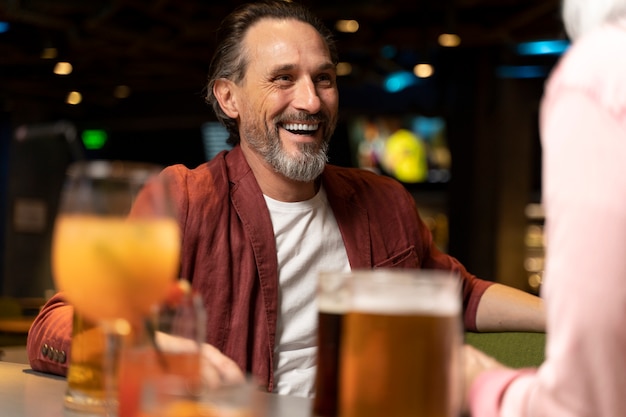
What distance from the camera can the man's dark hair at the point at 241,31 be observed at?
2.41 m

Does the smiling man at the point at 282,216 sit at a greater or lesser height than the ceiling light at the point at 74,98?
lesser

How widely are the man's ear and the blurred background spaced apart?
3392 millimetres

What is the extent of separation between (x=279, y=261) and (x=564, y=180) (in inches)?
53.3

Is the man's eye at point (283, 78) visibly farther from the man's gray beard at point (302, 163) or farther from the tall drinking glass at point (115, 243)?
the tall drinking glass at point (115, 243)

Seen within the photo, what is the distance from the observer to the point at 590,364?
2.81 ft

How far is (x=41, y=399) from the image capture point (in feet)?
4.09

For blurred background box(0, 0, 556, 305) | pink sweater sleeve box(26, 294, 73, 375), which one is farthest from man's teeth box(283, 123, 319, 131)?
blurred background box(0, 0, 556, 305)

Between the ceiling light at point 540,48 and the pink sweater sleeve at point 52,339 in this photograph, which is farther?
the ceiling light at point 540,48

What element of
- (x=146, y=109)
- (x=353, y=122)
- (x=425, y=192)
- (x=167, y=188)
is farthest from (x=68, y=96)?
(x=167, y=188)

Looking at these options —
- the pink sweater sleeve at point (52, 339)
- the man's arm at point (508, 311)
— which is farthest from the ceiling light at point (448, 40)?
the pink sweater sleeve at point (52, 339)

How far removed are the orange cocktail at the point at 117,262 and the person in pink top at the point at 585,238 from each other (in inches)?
14.9

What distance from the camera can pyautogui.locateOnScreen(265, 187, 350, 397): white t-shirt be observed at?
208cm

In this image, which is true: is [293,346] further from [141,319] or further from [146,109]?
[146,109]

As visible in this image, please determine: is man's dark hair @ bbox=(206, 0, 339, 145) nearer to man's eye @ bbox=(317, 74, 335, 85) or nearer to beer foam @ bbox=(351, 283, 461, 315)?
man's eye @ bbox=(317, 74, 335, 85)
